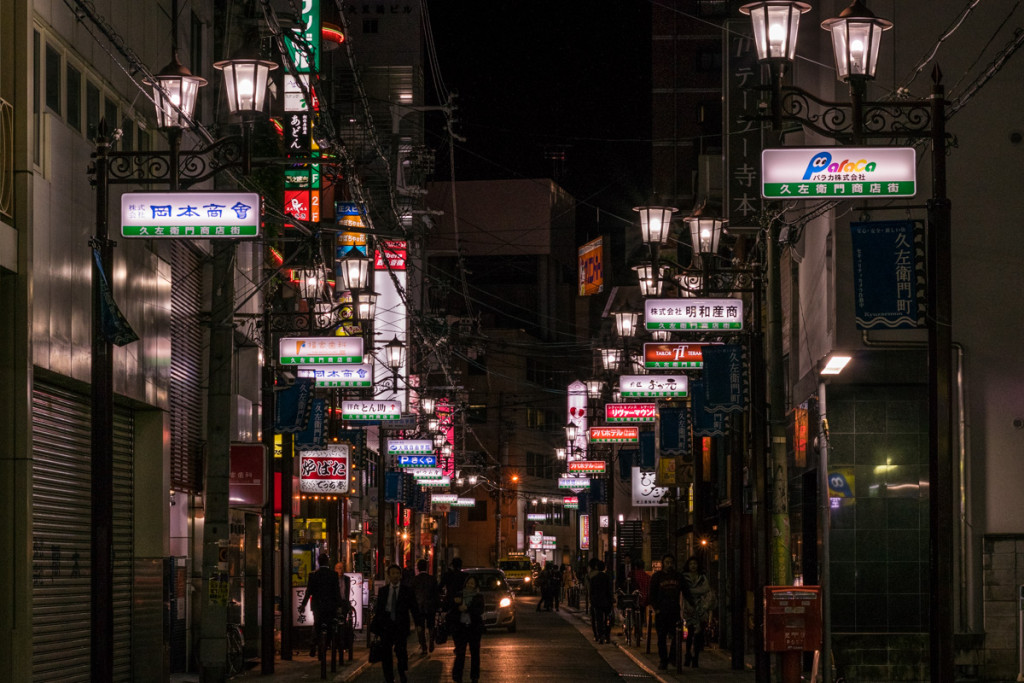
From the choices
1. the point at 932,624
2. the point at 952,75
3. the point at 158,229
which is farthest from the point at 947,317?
the point at 952,75

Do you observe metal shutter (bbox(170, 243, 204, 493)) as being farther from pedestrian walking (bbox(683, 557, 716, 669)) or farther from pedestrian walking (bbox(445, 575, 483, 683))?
pedestrian walking (bbox(683, 557, 716, 669))

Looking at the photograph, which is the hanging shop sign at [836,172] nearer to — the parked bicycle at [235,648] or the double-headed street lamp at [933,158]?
the double-headed street lamp at [933,158]

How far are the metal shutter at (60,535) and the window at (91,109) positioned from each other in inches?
141

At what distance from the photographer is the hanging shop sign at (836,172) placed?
1488cm

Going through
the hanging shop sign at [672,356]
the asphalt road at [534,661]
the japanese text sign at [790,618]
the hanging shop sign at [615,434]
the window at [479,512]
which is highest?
the hanging shop sign at [672,356]

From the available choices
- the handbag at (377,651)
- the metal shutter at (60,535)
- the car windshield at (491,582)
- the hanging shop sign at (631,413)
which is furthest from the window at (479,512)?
the metal shutter at (60,535)

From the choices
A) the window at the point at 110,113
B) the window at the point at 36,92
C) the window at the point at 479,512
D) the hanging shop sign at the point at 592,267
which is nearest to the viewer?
the window at the point at 36,92

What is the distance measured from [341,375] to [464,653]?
778 centimetres

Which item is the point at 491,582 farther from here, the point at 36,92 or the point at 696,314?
the point at 36,92

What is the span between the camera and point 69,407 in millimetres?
18828

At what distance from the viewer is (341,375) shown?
29.9 metres

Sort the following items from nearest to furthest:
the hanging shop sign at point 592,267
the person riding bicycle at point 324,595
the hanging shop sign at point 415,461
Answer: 1. the person riding bicycle at point 324,595
2. the hanging shop sign at point 415,461
3. the hanging shop sign at point 592,267

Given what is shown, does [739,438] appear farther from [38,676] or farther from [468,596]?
[38,676]

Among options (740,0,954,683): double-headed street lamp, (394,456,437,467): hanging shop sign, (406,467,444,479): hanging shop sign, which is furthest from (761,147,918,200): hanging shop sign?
Result: (406,467,444,479): hanging shop sign
